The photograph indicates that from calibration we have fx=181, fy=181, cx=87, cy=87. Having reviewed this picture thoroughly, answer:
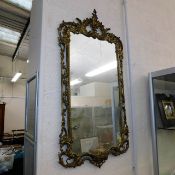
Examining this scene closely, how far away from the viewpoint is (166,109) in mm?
1557

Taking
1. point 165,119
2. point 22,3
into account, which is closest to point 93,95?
point 165,119

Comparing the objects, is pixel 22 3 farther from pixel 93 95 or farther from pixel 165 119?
pixel 165 119

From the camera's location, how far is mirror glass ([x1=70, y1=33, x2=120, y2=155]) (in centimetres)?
120

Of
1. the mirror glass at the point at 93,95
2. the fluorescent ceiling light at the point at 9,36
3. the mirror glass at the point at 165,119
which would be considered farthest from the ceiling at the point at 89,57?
the fluorescent ceiling light at the point at 9,36

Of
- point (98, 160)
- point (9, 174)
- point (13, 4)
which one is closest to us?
point (98, 160)

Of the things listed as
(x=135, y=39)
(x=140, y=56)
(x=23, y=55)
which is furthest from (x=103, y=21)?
(x=23, y=55)

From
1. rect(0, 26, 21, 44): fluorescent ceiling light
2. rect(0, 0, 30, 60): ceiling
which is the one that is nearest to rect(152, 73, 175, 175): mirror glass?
rect(0, 0, 30, 60): ceiling

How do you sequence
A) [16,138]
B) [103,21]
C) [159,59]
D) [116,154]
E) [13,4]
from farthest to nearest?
[16,138], [13,4], [159,59], [103,21], [116,154]

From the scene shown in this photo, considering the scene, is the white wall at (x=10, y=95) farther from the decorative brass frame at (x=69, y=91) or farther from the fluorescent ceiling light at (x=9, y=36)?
the decorative brass frame at (x=69, y=91)

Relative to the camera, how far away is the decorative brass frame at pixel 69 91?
111cm

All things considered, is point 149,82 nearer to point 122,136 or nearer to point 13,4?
point 122,136

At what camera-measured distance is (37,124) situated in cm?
108

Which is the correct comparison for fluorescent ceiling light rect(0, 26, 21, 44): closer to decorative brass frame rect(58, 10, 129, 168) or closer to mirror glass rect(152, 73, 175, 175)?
decorative brass frame rect(58, 10, 129, 168)

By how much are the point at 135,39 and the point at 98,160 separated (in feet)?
3.61
